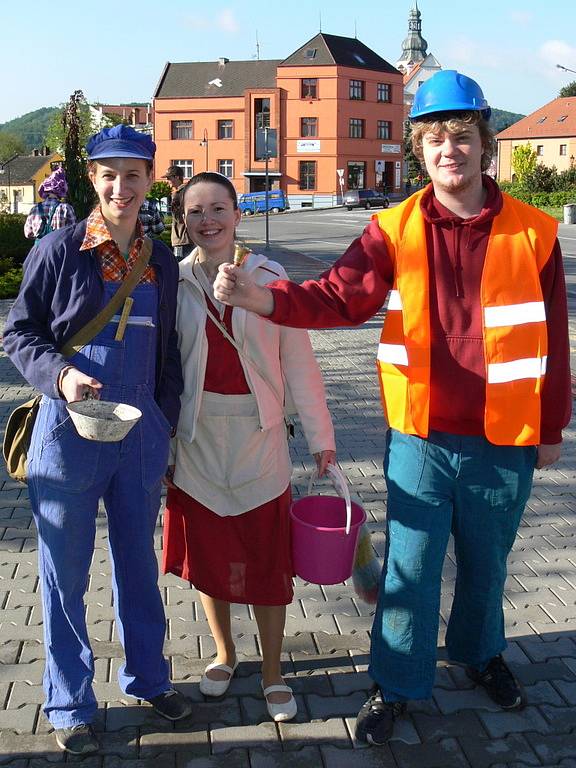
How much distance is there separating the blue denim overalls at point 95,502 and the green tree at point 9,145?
6036 inches

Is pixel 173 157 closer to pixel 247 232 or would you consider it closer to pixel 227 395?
pixel 247 232

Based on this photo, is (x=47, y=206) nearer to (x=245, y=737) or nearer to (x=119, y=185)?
(x=119, y=185)

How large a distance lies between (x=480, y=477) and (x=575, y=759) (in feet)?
3.26

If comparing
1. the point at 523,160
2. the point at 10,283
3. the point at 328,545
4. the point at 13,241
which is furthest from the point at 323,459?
the point at 523,160

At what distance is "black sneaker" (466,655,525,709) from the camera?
11.2ft

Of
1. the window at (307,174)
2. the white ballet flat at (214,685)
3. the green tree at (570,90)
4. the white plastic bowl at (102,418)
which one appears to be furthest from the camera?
the green tree at (570,90)

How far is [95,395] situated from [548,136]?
3263 inches

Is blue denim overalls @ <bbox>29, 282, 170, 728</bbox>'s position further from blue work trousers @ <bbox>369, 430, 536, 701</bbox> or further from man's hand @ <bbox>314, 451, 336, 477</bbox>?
blue work trousers @ <bbox>369, 430, 536, 701</bbox>

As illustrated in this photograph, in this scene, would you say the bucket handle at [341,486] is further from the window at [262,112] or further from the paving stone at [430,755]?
the window at [262,112]

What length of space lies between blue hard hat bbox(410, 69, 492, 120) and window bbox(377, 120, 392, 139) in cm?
7070

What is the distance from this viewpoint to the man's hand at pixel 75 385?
9.14 ft

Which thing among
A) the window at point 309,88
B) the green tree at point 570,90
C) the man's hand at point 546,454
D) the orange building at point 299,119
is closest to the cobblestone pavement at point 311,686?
the man's hand at point 546,454

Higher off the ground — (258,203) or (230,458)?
(258,203)

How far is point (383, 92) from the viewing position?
71.3 m
